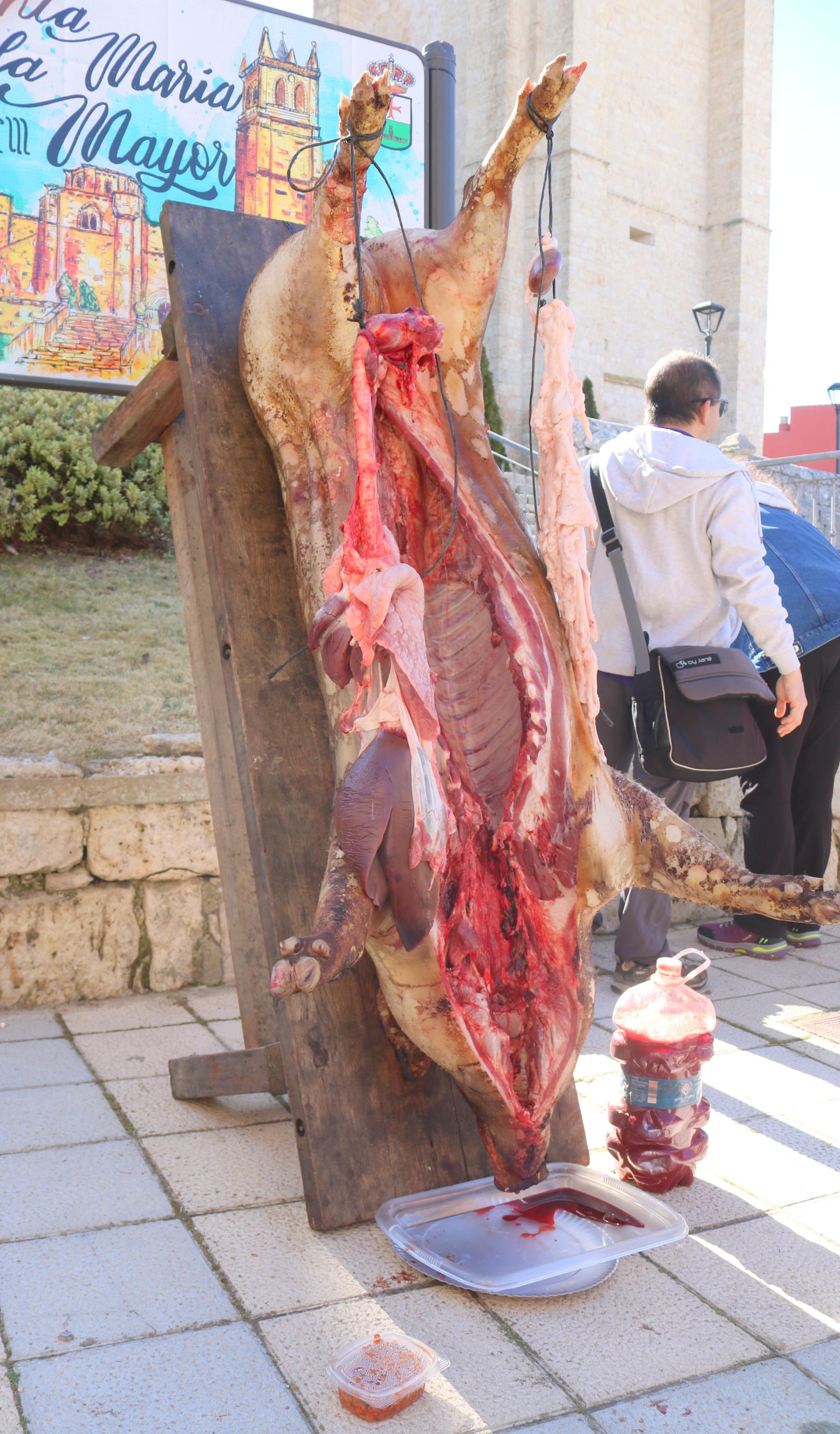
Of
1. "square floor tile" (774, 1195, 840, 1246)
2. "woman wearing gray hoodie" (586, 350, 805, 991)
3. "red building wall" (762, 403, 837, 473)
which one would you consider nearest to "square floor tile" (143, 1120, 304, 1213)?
"square floor tile" (774, 1195, 840, 1246)

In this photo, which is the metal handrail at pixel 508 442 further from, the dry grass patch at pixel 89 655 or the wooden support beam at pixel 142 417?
the dry grass patch at pixel 89 655

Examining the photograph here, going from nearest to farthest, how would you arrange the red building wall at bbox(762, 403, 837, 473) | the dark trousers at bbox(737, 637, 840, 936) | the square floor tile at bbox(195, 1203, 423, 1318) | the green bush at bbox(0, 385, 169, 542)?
the square floor tile at bbox(195, 1203, 423, 1318) → the dark trousers at bbox(737, 637, 840, 936) → the green bush at bbox(0, 385, 169, 542) → the red building wall at bbox(762, 403, 837, 473)

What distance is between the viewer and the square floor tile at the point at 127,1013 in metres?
3.69

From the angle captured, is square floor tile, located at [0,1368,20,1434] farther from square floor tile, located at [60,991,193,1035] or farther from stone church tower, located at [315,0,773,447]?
stone church tower, located at [315,0,773,447]

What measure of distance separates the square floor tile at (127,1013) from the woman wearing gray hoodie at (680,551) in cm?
178

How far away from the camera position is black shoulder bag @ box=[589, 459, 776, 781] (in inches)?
139

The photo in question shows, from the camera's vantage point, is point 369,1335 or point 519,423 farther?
point 519,423

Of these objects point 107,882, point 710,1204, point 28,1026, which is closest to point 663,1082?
point 710,1204

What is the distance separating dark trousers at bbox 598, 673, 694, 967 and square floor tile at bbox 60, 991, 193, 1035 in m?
1.60

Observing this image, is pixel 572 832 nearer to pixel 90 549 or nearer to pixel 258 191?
pixel 258 191

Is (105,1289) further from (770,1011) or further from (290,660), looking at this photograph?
(770,1011)

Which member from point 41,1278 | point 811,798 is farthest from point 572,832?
point 811,798

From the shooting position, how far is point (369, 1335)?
190cm

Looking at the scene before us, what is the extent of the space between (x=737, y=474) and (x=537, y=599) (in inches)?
63.4
